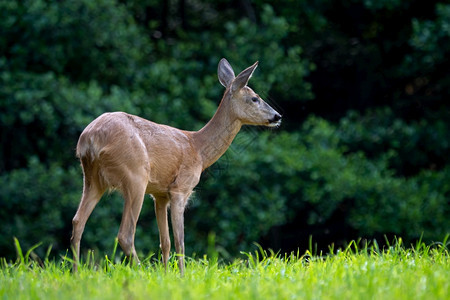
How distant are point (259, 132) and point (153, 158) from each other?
20.3 ft

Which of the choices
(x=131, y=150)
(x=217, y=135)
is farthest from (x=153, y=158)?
(x=217, y=135)

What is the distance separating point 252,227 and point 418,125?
355cm

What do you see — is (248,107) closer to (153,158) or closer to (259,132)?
(153,158)

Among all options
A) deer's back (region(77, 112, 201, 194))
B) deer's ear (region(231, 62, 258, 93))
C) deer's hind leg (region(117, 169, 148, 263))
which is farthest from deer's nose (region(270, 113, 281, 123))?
deer's hind leg (region(117, 169, 148, 263))

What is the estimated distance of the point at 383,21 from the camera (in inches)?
546

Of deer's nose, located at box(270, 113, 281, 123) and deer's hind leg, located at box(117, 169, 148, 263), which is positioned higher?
deer's nose, located at box(270, 113, 281, 123)

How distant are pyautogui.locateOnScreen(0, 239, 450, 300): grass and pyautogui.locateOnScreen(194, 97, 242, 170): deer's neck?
1327 mm

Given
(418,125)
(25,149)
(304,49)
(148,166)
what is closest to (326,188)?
(418,125)

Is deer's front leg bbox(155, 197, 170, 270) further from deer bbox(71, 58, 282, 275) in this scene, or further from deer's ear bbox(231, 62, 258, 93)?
deer's ear bbox(231, 62, 258, 93)

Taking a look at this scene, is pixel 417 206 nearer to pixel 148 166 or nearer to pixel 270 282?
pixel 148 166

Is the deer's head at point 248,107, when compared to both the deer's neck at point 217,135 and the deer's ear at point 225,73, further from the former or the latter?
the deer's ear at point 225,73

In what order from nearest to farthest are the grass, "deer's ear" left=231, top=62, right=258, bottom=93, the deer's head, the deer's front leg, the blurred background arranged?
the grass → the deer's front leg → "deer's ear" left=231, top=62, right=258, bottom=93 → the deer's head → the blurred background

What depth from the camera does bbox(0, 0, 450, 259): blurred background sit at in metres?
11.5

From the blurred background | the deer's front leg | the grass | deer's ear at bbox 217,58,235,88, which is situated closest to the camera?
the grass
